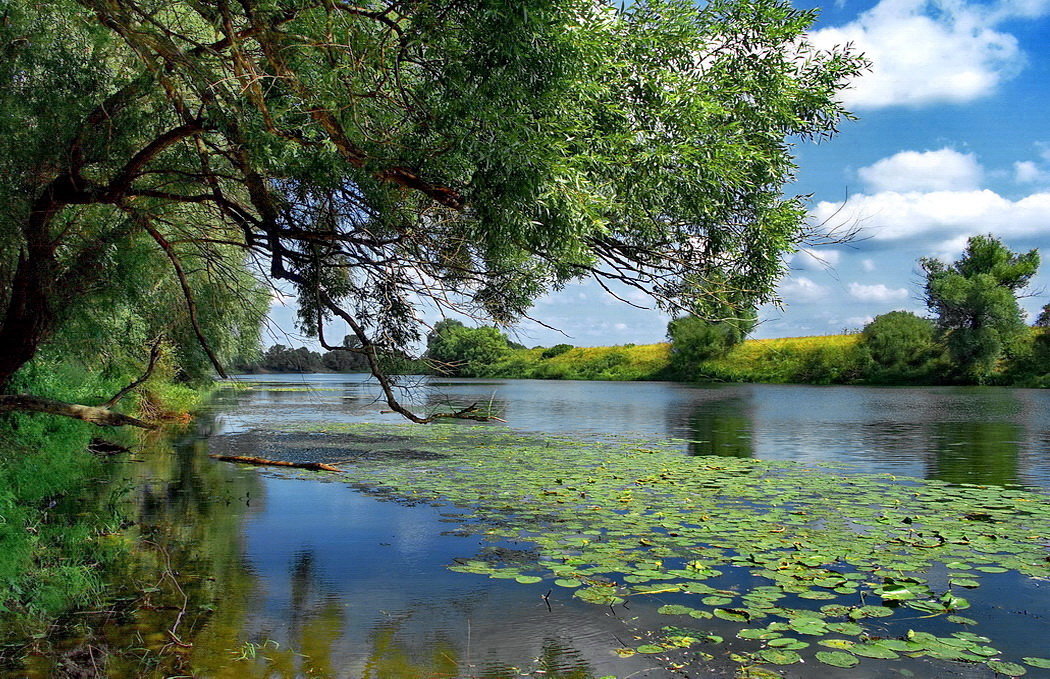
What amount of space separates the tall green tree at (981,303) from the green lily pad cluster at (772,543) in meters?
41.2

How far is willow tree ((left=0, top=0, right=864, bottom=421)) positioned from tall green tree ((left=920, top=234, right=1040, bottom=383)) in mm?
48249

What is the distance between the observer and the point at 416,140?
5961 millimetres

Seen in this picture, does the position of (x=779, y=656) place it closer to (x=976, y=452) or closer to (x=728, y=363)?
(x=976, y=452)

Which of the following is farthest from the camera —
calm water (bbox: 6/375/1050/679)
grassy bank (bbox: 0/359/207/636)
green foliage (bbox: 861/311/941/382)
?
green foliage (bbox: 861/311/941/382)

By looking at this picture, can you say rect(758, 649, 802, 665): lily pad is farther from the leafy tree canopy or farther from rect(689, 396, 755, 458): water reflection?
the leafy tree canopy

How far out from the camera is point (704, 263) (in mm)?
7191

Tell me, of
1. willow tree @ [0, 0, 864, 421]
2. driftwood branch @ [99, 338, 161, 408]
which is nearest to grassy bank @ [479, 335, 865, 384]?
willow tree @ [0, 0, 864, 421]

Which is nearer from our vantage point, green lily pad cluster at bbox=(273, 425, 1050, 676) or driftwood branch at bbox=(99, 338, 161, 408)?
green lily pad cluster at bbox=(273, 425, 1050, 676)

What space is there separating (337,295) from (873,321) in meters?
56.8

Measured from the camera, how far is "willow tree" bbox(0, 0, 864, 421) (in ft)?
18.3

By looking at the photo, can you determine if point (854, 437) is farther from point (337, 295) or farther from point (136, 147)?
point (136, 147)

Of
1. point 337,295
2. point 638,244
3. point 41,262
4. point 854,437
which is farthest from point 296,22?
point 854,437

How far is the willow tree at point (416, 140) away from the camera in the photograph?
18.3 feet

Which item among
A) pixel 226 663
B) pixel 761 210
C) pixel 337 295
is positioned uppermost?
pixel 761 210
